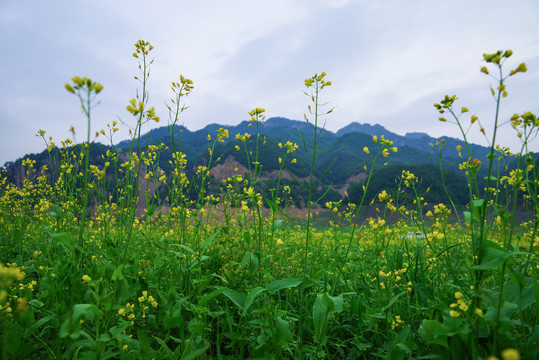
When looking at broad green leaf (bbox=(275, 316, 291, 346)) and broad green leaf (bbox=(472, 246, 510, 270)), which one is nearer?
broad green leaf (bbox=(472, 246, 510, 270))

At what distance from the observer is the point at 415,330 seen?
1763 millimetres

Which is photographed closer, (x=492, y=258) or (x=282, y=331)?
(x=492, y=258)

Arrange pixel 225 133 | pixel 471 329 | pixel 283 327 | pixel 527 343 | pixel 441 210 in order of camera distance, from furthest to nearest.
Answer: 1. pixel 225 133
2. pixel 441 210
3. pixel 283 327
4. pixel 527 343
5. pixel 471 329

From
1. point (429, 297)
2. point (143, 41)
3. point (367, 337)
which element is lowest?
point (367, 337)

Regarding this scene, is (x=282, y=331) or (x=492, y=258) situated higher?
(x=492, y=258)

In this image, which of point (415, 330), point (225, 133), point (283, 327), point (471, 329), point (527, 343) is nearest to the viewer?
point (471, 329)

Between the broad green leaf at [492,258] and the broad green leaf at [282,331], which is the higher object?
the broad green leaf at [492,258]

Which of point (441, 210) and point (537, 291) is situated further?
point (441, 210)

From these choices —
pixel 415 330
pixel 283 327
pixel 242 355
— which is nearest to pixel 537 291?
pixel 415 330

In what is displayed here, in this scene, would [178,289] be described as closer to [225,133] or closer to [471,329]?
[225,133]

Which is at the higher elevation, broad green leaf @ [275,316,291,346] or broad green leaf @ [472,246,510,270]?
broad green leaf @ [472,246,510,270]

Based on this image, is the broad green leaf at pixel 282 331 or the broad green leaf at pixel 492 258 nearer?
the broad green leaf at pixel 492 258

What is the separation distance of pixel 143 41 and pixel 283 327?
2.23 m

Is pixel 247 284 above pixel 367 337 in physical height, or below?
above
